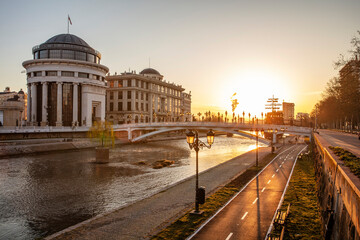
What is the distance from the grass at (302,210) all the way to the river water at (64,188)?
12406 millimetres

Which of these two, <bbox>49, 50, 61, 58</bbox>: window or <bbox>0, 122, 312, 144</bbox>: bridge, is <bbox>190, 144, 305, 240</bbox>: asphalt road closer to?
<bbox>0, 122, 312, 144</bbox>: bridge

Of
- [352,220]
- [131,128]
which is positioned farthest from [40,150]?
[352,220]

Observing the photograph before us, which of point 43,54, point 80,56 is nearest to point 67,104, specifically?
point 80,56

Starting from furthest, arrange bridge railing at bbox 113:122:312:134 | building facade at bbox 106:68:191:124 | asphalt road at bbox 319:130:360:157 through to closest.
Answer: building facade at bbox 106:68:191:124, bridge railing at bbox 113:122:312:134, asphalt road at bbox 319:130:360:157

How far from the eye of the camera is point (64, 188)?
2931cm

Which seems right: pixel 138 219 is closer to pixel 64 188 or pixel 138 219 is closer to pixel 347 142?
pixel 64 188

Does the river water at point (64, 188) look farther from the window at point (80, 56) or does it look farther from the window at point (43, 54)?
the window at point (43, 54)

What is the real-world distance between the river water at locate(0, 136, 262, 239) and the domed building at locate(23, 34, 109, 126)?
39.2 meters

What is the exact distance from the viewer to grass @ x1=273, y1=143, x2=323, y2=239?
14.9 metres

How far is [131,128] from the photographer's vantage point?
85062 millimetres

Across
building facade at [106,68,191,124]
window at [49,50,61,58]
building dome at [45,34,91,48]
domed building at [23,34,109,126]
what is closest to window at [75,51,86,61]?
domed building at [23,34,109,126]

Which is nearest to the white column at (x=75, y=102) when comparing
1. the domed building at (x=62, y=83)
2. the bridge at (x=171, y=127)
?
the domed building at (x=62, y=83)

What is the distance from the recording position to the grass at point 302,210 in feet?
48.7

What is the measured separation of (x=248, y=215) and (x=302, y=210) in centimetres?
407
